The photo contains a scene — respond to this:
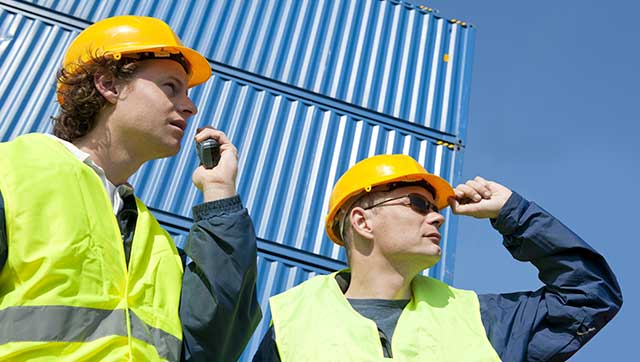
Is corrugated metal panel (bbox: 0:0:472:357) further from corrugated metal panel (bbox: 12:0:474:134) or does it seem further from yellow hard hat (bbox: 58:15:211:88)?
yellow hard hat (bbox: 58:15:211:88)

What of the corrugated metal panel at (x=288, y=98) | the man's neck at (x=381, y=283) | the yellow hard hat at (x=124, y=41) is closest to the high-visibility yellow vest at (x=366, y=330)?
the man's neck at (x=381, y=283)

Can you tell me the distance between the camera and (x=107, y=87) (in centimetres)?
297

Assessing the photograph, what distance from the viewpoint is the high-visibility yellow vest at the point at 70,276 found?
2.06 metres

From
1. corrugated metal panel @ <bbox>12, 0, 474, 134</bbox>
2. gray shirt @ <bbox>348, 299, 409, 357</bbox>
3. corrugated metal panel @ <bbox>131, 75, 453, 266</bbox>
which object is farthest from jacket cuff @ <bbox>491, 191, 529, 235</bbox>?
corrugated metal panel @ <bbox>12, 0, 474, 134</bbox>

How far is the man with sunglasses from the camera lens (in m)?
3.13

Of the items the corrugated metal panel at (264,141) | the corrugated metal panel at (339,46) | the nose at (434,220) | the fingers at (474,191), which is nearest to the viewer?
the nose at (434,220)

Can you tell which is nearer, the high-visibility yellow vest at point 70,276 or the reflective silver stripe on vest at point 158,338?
the high-visibility yellow vest at point 70,276

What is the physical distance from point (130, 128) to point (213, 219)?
58 centimetres

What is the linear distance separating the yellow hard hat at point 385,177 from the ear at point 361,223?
120 millimetres

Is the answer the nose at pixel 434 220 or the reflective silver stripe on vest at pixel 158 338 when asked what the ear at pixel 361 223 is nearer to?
the nose at pixel 434 220

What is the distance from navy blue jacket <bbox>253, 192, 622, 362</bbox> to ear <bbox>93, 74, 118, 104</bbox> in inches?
52.6

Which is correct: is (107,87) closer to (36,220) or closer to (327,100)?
(36,220)

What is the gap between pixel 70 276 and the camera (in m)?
2.16

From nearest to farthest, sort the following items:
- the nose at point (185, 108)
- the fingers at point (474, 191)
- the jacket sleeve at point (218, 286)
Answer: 1. the jacket sleeve at point (218, 286)
2. the nose at point (185, 108)
3. the fingers at point (474, 191)
